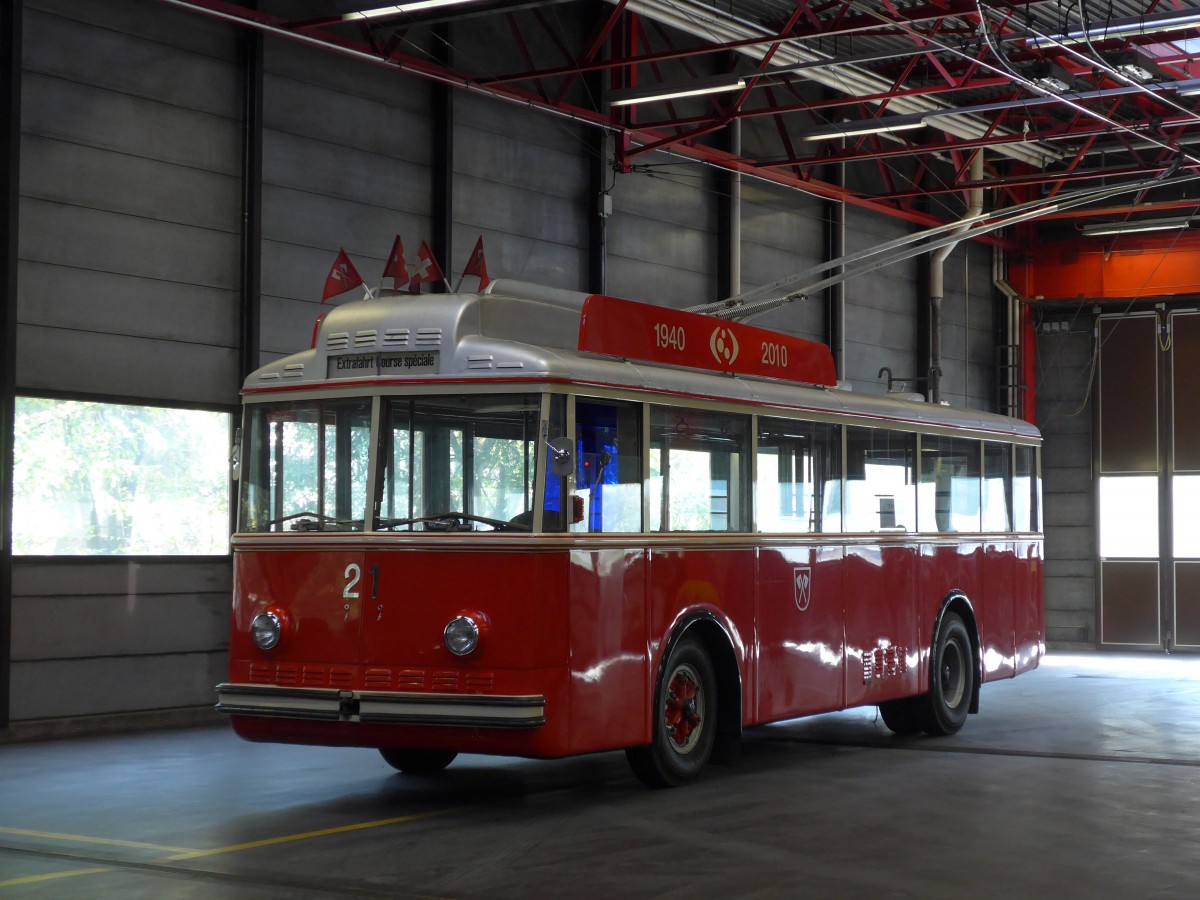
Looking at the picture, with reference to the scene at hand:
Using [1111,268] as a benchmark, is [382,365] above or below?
below

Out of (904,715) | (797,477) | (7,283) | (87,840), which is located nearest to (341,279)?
(797,477)

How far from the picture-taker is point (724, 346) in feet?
39.5

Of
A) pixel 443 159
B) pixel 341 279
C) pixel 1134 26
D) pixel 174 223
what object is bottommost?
pixel 341 279

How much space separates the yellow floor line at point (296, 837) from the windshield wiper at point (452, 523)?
5.75 feet

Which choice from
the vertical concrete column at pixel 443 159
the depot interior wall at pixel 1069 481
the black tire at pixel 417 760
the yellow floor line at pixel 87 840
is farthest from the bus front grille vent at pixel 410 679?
the depot interior wall at pixel 1069 481

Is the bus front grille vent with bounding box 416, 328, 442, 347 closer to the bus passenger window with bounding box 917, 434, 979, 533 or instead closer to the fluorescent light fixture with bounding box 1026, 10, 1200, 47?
the bus passenger window with bounding box 917, 434, 979, 533

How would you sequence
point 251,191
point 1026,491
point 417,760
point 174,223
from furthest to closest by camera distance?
point 1026,491 < point 251,191 < point 174,223 < point 417,760

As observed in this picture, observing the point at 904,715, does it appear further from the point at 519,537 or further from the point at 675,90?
the point at 675,90

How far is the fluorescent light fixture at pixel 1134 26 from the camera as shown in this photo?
15773mm

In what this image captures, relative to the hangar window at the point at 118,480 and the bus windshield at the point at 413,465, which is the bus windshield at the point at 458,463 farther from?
the hangar window at the point at 118,480

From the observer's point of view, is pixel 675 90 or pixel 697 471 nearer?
pixel 697 471

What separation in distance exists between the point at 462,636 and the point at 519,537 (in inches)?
26.6

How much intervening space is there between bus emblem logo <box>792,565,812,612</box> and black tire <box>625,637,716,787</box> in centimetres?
130

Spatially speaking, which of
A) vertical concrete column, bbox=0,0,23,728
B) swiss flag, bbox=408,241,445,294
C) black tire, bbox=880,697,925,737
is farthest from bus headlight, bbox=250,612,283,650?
black tire, bbox=880,697,925,737
